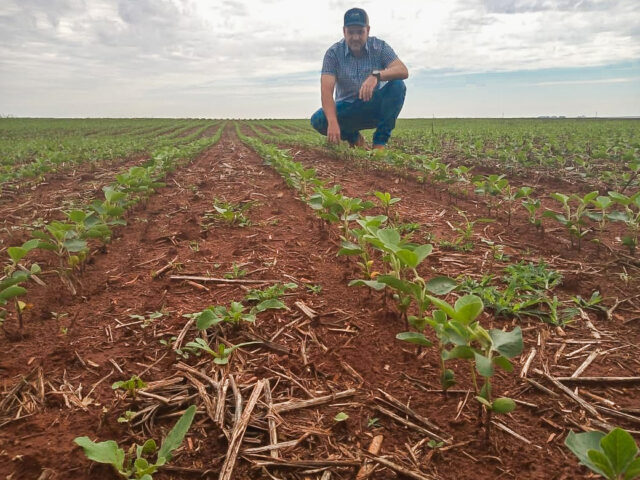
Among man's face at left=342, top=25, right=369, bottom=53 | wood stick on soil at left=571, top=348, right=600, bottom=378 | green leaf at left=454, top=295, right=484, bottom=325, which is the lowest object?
wood stick on soil at left=571, top=348, right=600, bottom=378

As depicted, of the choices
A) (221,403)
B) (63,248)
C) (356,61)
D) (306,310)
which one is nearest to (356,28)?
(356,61)

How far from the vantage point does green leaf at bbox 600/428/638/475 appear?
0.93 meters

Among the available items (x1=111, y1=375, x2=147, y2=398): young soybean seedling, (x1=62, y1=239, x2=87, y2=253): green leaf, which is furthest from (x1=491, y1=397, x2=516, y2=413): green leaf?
(x1=62, y1=239, x2=87, y2=253): green leaf

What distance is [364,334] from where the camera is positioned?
1.92 metres

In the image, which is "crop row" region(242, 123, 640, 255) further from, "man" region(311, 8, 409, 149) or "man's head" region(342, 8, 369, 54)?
"man's head" region(342, 8, 369, 54)

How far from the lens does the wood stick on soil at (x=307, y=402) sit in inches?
58.3

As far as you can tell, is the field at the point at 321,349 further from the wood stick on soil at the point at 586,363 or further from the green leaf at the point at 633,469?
the green leaf at the point at 633,469

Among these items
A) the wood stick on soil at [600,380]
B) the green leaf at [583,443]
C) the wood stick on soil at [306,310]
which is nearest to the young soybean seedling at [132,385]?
the wood stick on soil at [306,310]

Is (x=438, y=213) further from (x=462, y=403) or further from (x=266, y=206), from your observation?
(x=462, y=403)

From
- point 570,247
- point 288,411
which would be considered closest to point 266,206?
point 570,247

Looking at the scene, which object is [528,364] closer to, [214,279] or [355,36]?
[214,279]

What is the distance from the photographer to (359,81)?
22.8 feet

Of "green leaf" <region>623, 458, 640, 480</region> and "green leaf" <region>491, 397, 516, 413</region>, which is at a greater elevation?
"green leaf" <region>623, 458, 640, 480</region>

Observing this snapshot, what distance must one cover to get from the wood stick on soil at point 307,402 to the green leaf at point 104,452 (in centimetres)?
52
